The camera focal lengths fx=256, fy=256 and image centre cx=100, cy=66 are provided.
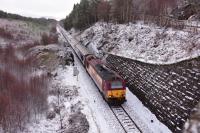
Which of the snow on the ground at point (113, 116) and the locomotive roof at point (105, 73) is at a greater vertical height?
the locomotive roof at point (105, 73)

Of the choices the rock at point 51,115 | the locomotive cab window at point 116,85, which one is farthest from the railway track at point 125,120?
the rock at point 51,115

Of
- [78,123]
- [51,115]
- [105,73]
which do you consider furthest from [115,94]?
[51,115]

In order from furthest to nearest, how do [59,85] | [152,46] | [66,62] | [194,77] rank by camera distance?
[66,62] < [59,85] < [152,46] < [194,77]

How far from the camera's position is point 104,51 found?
41000 mm

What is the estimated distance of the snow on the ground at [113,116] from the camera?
18.8 m

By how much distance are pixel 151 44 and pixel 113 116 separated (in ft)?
37.4

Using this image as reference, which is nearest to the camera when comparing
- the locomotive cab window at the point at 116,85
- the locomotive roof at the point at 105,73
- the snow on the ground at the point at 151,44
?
the snow on the ground at the point at 151,44

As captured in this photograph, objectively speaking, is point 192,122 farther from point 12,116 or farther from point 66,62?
point 66,62

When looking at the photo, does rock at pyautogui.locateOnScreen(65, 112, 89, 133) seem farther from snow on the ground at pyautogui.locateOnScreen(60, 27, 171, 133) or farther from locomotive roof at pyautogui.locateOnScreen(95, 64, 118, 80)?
locomotive roof at pyautogui.locateOnScreen(95, 64, 118, 80)

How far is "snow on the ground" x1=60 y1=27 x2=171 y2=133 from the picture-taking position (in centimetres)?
1880

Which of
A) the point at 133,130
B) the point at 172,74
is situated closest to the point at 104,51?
the point at 172,74

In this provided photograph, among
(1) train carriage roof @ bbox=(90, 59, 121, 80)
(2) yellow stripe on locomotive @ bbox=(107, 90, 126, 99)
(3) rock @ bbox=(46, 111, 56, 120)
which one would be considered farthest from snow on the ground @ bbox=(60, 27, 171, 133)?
(3) rock @ bbox=(46, 111, 56, 120)

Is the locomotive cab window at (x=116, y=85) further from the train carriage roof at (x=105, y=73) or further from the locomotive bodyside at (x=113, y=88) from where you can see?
the train carriage roof at (x=105, y=73)

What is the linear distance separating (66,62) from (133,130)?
24398 mm
